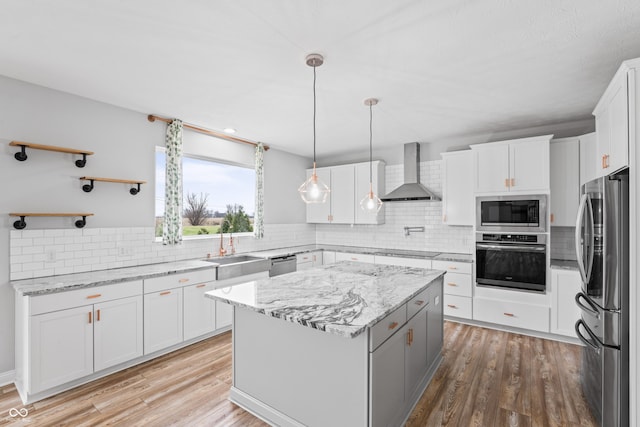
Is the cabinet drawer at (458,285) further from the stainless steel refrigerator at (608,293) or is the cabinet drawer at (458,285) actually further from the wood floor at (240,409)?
the stainless steel refrigerator at (608,293)

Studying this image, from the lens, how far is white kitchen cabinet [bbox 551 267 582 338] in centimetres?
361

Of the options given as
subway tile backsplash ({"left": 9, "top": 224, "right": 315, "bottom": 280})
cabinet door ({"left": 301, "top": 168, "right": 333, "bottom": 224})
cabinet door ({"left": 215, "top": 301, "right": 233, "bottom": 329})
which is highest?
cabinet door ({"left": 301, "top": 168, "right": 333, "bottom": 224})

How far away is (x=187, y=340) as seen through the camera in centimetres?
354

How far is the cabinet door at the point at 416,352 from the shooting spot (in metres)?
2.33

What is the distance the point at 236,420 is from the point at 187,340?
156 centimetres

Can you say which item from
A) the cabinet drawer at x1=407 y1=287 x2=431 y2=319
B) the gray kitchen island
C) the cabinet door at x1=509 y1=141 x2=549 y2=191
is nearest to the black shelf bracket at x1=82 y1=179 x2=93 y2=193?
the gray kitchen island

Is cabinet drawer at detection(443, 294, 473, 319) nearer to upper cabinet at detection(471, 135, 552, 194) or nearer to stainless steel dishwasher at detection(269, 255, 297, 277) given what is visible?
upper cabinet at detection(471, 135, 552, 194)

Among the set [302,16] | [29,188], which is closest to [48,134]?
[29,188]

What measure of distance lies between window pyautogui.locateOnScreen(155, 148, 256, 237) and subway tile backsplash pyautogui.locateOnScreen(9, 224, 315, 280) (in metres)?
0.24

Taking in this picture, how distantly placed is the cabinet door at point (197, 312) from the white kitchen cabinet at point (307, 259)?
1.72m

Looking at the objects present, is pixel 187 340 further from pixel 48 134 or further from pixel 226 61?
pixel 226 61

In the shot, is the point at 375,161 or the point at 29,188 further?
the point at 375,161

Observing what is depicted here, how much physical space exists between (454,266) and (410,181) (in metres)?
1.59

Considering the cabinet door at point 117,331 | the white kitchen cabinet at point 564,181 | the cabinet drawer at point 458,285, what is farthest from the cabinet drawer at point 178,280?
the white kitchen cabinet at point 564,181
